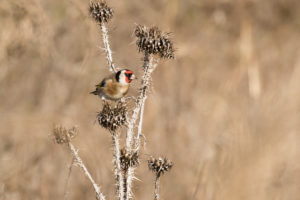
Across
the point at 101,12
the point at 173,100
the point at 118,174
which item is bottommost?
the point at 118,174

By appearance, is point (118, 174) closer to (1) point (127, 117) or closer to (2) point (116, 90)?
(1) point (127, 117)

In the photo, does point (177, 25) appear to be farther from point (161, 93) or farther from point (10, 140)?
point (10, 140)

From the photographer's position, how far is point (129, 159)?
5.34 ft

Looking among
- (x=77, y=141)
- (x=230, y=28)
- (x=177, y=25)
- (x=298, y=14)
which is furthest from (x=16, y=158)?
(x=298, y=14)

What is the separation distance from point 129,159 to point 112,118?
0.70 feet

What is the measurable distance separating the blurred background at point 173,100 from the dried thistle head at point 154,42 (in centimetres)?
17

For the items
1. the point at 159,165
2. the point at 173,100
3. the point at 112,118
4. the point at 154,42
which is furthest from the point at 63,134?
the point at 173,100

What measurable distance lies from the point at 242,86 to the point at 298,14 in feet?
9.91

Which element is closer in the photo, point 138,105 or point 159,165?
point 138,105

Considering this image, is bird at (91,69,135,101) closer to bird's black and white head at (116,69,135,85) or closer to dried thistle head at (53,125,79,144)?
bird's black and white head at (116,69,135,85)

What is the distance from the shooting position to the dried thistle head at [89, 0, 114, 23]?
1927 mm

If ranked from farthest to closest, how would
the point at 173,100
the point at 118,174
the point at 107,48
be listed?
the point at 173,100, the point at 107,48, the point at 118,174

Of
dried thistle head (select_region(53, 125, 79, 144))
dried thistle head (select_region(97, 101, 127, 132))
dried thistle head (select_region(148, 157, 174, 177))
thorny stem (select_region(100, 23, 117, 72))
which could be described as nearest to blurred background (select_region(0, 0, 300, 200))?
dried thistle head (select_region(148, 157, 174, 177))

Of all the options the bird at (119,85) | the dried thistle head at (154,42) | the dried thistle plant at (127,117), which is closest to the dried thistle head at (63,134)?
the dried thistle plant at (127,117)
